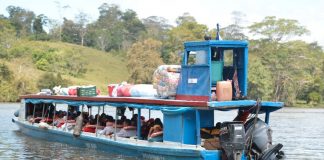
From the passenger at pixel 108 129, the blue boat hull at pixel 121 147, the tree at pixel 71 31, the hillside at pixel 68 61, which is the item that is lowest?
the blue boat hull at pixel 121 147

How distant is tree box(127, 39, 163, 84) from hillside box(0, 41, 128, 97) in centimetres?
470

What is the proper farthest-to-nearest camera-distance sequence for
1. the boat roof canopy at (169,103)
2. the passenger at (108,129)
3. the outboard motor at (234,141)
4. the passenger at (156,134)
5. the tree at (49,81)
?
the tree at (49,81)
the passenger at (108,129)
the passenger at (156,134)
the boat roof canopy at (169,103)
the outboard motor at (234,141)

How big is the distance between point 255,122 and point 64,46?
85.7m

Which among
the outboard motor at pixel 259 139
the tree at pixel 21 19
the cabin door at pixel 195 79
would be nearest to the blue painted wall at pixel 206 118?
the cabin door at pixel 195 79

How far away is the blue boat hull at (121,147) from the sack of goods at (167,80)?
1490mm

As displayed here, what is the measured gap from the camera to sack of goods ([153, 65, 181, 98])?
47.7ft

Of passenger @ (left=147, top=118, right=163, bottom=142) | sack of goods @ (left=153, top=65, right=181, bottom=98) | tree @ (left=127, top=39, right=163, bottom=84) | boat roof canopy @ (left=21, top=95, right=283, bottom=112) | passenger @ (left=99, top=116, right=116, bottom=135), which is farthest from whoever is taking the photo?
tree @ (left=127, top=39, right=163, bottom=84)

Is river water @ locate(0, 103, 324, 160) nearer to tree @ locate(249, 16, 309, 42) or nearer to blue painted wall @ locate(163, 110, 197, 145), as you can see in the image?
blue painted wall @ locate(163, 110, 197, 145)

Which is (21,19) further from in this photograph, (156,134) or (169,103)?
(169,103)

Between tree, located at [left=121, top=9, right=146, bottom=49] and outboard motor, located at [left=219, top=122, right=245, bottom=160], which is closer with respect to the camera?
outboard motor, located at [left=219, top=122, right=245, bottom=160]

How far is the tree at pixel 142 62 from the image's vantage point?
245 feet

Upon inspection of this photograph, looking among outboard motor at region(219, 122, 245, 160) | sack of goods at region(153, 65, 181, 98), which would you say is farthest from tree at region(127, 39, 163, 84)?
outboard motor at region(219, 122, 245, 160)

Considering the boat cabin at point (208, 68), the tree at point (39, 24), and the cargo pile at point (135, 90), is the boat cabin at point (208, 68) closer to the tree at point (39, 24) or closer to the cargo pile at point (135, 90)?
the cargo pile at point (135, 90)

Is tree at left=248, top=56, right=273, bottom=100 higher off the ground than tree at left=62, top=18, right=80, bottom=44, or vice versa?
tree at left=62, top=18, right=80, bottom=44
